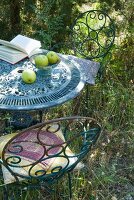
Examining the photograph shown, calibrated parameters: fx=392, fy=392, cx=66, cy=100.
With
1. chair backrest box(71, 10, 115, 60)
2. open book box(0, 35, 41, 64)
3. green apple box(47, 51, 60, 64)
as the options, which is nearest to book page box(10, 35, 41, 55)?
open book box(0, 35, 41, 64)

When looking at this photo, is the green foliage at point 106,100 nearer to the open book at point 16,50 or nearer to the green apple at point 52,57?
the open book at point 16,50

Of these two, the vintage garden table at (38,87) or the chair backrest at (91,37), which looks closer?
the vintage garden table at (38,87)

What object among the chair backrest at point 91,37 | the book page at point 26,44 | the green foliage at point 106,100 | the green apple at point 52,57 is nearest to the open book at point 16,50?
the book page at point 26,44

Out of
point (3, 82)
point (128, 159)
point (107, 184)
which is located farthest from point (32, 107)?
point (128, 159)

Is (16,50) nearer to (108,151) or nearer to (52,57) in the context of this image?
(52,57)

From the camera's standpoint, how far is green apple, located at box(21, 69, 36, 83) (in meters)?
2.59

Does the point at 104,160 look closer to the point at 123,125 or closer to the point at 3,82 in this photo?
the point at 123,125

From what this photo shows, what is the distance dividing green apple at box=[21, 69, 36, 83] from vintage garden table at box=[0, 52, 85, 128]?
1.5 inches

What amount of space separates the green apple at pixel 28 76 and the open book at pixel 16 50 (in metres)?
0.28

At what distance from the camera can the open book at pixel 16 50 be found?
285cm

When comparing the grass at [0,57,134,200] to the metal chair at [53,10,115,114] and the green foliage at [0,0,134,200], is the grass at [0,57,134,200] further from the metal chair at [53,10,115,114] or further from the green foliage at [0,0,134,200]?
the metal chair at [53,10,115,114]

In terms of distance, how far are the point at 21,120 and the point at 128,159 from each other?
0.97 m

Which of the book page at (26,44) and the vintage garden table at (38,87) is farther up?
the book page at (26,44)

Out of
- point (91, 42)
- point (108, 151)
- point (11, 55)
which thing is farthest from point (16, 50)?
point (91, 42)
